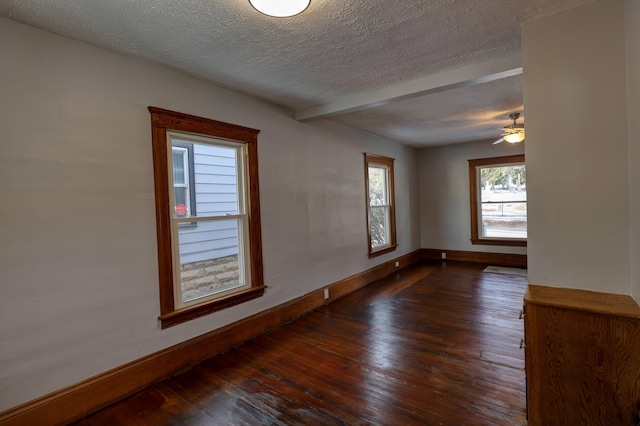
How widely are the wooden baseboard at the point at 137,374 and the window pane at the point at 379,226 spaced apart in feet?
7.57

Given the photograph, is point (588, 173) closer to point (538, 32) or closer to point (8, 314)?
point (538, 32)

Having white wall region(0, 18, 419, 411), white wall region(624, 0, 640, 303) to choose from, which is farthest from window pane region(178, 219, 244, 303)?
white wall region(624, 0, 640, 303)

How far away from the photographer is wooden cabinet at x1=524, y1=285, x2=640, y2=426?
1554 mm

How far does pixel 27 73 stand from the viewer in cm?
194

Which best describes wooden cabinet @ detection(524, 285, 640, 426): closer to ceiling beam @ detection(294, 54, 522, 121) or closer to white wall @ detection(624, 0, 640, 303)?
white wall @ detection(624, 0, 640, 303)

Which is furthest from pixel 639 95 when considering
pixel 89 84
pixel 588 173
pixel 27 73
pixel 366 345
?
pixel 27 73

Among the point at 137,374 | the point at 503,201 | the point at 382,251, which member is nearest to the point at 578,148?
the point at 137,374

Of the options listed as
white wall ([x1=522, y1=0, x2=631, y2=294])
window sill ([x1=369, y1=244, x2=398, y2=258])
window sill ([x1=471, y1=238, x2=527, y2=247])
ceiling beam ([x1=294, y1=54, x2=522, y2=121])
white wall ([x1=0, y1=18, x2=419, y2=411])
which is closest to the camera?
white wall ([x1=522, y1=0, x2=631, y2=294])

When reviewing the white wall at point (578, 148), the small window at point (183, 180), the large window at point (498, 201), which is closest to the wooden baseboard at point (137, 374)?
the small window at point (183, 180)

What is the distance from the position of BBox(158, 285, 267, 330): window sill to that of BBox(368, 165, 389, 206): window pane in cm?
301

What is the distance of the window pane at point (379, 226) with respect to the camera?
572 cm

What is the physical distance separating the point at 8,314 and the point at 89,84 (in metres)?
1.60

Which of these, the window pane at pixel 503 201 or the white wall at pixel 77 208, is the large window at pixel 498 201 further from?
the white wall at pixel 77 208

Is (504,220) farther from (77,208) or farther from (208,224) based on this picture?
(77,208)
